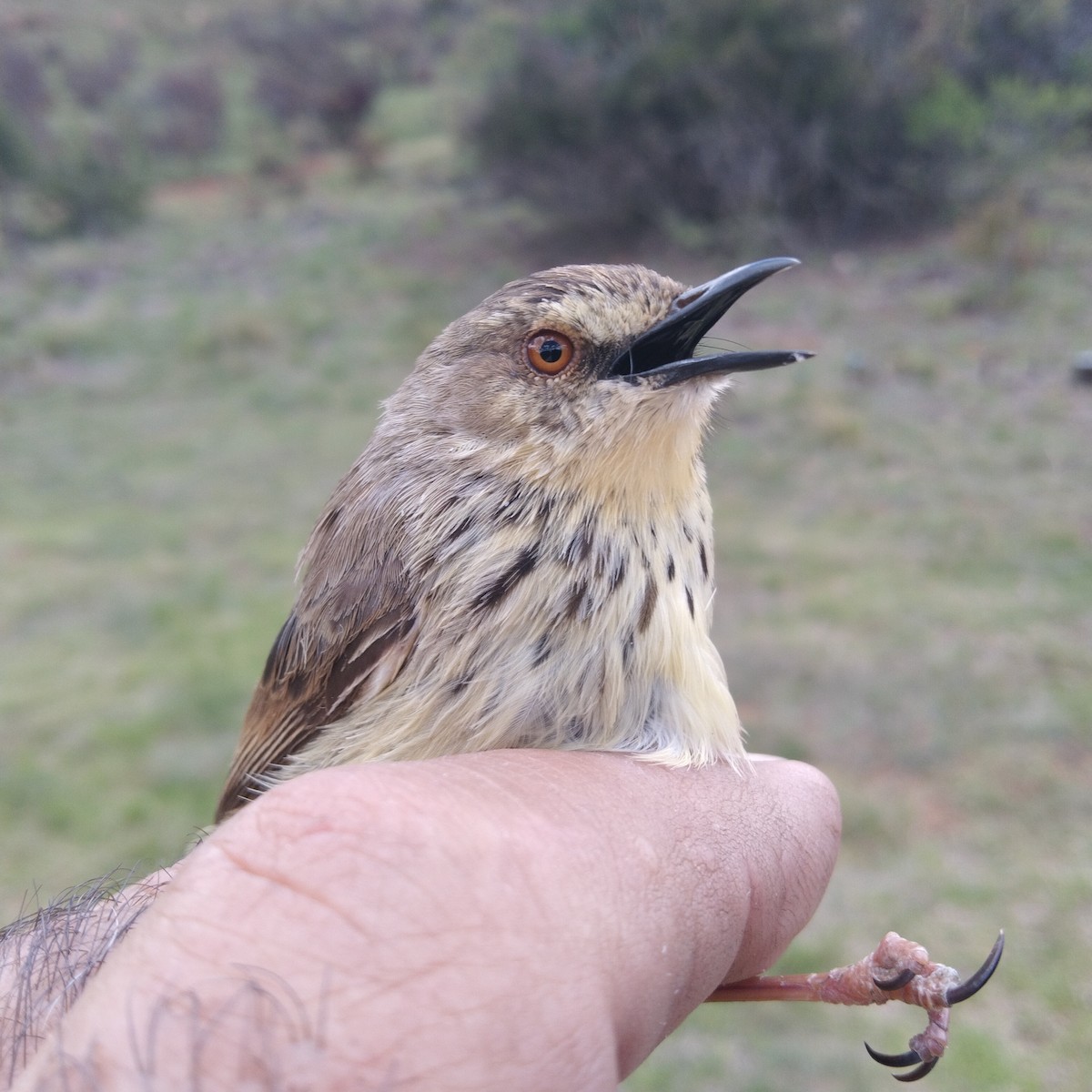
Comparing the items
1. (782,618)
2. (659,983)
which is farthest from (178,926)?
(782,618)

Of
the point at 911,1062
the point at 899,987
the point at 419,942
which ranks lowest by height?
the point at 911,1062

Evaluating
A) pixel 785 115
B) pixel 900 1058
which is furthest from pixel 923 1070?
pixel 785 115

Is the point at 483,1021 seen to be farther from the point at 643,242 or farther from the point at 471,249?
the point at 471,249

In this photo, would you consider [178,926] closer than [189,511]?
Yes

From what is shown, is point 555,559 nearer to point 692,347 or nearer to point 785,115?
point 692,347

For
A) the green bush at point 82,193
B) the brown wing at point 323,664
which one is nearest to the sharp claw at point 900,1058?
the brown wing at point 323,664

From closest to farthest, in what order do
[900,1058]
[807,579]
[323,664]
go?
[900,1058]
[323,664]
[807,579]
